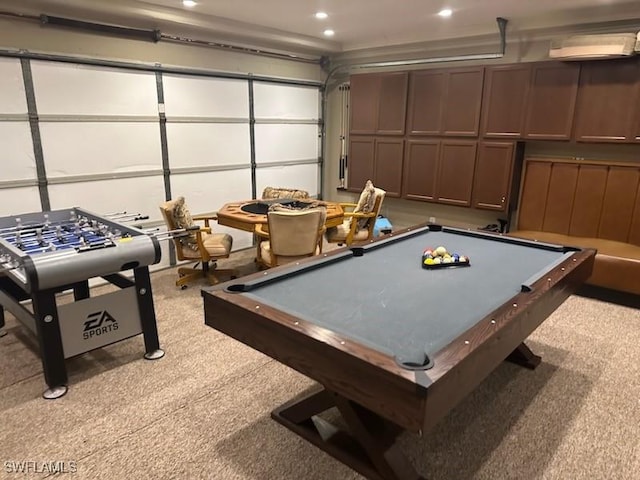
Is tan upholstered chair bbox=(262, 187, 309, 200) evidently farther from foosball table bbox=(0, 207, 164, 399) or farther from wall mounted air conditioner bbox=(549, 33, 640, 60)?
wall mounted air conditioner bbox=(549, 33, 640, 60)

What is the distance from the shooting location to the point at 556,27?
454 cm

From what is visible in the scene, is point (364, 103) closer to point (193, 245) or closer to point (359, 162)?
point (359, 162)

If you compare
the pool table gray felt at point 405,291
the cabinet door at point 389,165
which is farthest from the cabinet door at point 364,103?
the pool table gray felt at point 405,291

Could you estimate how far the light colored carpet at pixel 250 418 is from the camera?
2092 millimetres

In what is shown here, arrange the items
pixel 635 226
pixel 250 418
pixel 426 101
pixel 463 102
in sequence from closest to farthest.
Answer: pixel 250 418
pixel 635 226
pixel 463 102
pixel 426 101

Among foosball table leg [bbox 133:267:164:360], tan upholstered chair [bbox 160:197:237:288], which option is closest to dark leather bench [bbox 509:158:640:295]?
tan upholstered chair [bbox 160:197:237:288]

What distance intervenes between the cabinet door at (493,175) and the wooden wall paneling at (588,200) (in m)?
0.68

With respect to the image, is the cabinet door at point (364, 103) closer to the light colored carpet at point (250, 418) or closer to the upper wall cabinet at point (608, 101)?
the upper wall cabinet at point (608, 101)

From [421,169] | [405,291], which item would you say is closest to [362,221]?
[421,169]

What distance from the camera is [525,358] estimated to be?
2.96m

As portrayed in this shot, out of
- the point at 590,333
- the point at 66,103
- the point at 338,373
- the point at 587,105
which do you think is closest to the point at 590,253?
the point at 590,333

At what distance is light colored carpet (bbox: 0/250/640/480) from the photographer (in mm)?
2092

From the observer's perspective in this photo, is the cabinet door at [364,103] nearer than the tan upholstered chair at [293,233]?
No

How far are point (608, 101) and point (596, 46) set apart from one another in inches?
20.9
